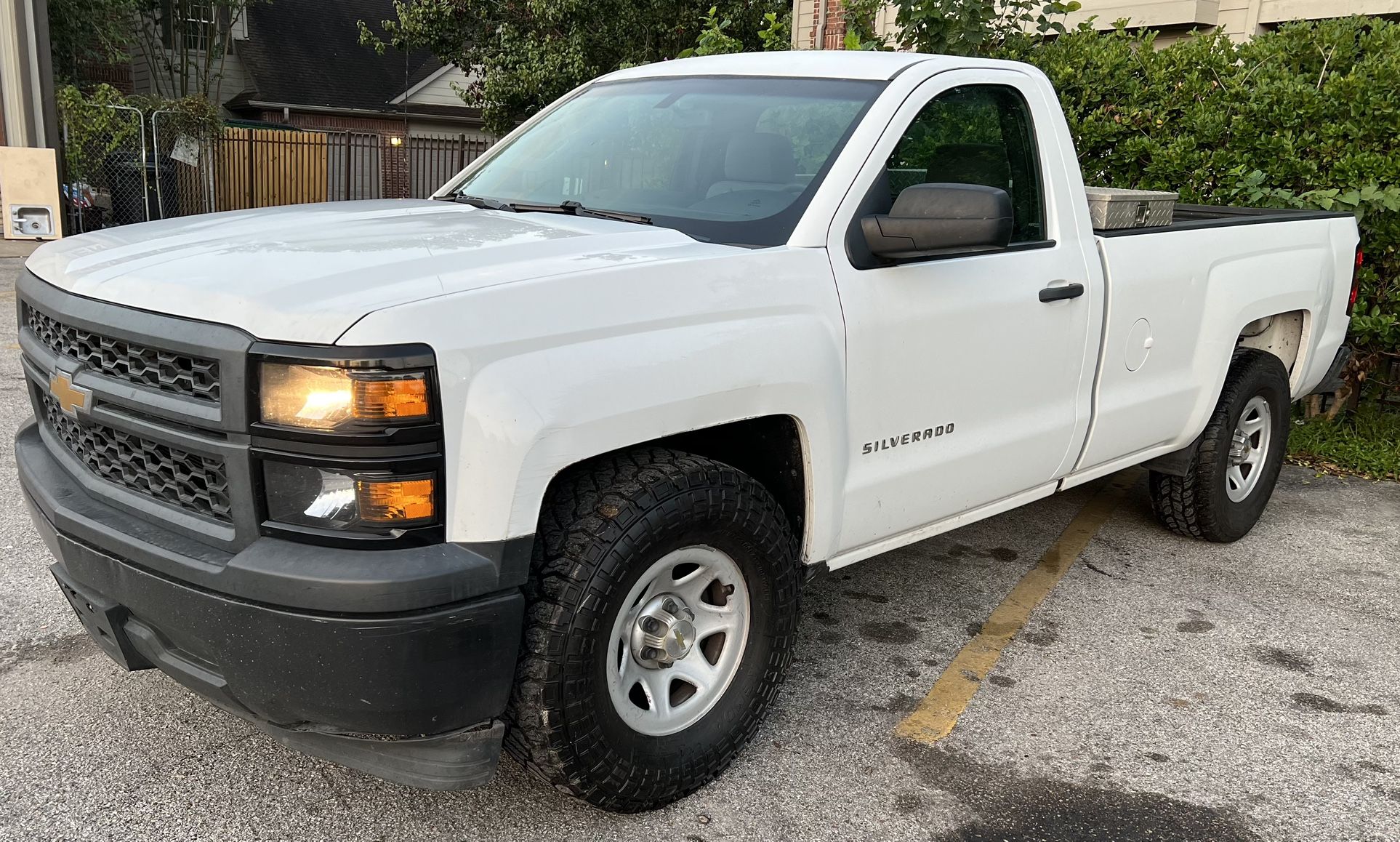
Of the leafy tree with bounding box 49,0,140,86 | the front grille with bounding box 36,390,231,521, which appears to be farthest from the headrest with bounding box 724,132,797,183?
the leafy tree with bounding box 49,0,140,86

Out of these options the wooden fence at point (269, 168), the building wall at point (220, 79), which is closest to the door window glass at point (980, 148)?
the wooden fence at point (269, 168)

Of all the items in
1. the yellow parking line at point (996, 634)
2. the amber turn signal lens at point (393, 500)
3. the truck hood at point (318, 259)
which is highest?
the truck hood at point (318, 259)

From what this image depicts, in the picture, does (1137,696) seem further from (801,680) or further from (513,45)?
(513,45)

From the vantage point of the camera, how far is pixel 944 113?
11.9ft

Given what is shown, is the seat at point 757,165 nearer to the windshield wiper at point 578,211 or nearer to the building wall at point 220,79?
the windshield wiper at point 578,211

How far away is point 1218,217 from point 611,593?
13.5 feet

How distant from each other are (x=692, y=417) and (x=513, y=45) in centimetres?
1663

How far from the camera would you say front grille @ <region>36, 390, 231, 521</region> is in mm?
2426

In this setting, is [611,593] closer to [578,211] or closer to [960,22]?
[578,211]

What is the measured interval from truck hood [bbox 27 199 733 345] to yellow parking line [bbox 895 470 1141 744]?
5.16 feet

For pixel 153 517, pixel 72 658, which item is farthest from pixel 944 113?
pixel 72 658

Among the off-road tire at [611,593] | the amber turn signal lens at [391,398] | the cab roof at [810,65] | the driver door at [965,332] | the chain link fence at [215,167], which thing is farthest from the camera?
the chain link fence at [215,167]

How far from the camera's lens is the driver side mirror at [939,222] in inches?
118

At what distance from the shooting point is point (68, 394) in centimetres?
271
